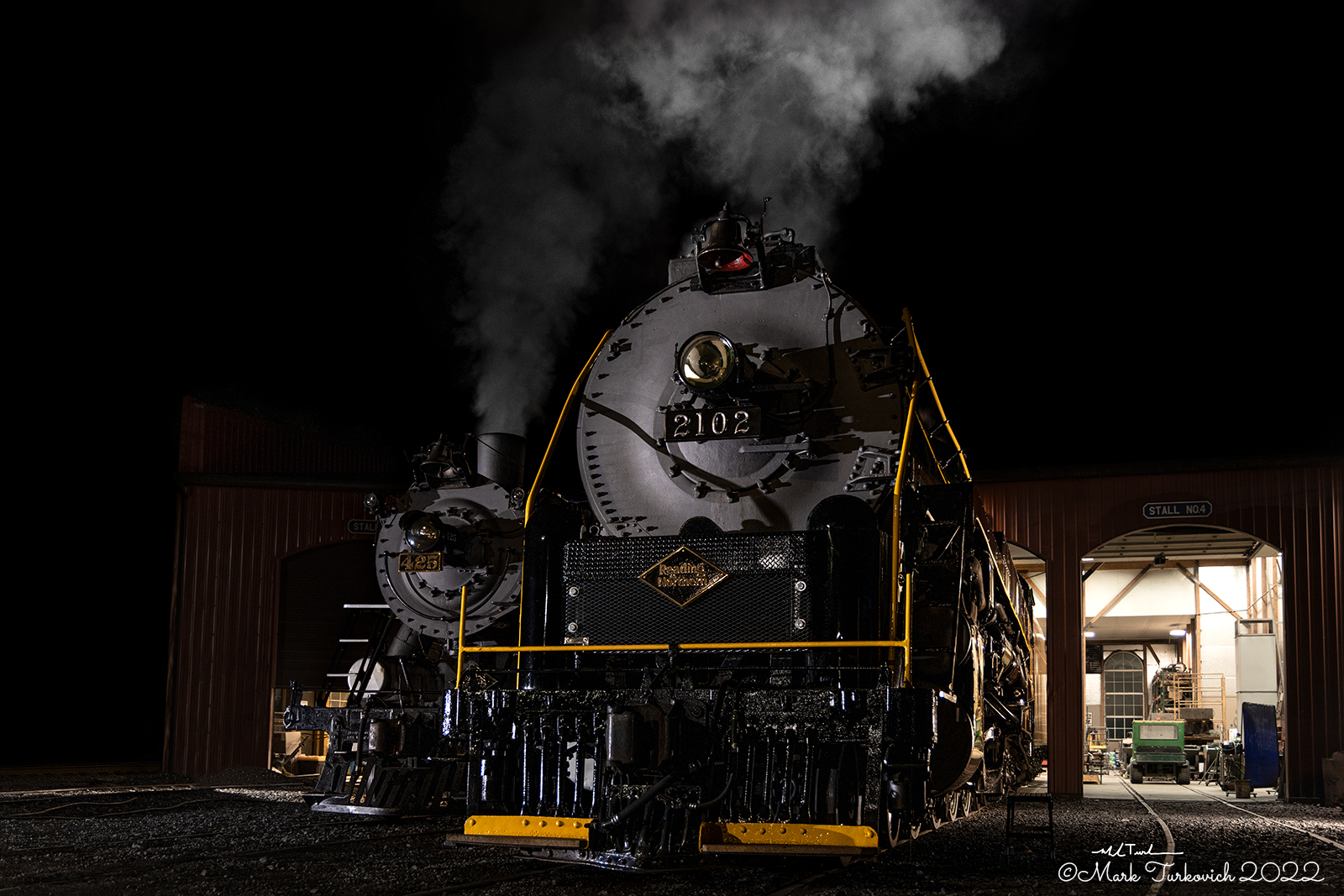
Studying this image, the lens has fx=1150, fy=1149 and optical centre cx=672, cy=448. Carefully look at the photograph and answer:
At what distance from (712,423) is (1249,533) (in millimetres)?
10418

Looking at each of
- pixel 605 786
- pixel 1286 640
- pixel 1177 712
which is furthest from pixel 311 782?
pixel 1177 712

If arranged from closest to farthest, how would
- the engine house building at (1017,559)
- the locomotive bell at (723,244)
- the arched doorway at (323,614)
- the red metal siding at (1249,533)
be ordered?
the locomotive bell at (723,244), the red metal siding at (1249,533), the engine house building at (1017,559), the arched doorway at (323,614)

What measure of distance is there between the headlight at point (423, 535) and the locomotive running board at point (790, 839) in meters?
6.37

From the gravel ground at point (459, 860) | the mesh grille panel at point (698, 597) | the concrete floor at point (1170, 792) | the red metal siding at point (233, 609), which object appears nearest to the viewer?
the gravel ground at point (459, 860)

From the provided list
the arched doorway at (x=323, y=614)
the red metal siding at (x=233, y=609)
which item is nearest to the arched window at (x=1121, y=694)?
the arched doorway at (x=323, y=614)

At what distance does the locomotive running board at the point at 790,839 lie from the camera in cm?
563

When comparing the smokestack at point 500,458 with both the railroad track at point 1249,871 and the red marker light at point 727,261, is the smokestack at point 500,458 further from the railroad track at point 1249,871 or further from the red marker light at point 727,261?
the railroad track at point 1249,871

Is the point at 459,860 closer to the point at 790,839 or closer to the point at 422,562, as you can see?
the point at 790,839

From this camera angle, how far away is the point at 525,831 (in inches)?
245

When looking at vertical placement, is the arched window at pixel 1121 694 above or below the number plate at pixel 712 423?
below

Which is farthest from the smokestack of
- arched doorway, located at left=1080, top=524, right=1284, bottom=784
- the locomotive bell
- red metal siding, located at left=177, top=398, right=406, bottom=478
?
arched doorway, located at left=1080, top=524, right=1284, bottom=784

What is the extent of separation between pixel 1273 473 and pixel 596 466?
35.1ft

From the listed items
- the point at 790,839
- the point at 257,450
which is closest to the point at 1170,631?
the point at 257,450

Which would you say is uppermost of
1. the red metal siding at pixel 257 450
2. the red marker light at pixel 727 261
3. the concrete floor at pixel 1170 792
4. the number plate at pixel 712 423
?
the red metal siding at pixel 257 450
